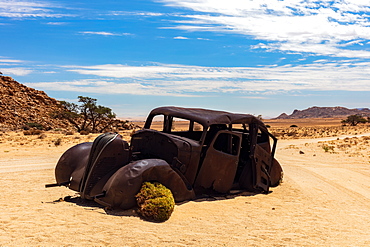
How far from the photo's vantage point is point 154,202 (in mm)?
6867

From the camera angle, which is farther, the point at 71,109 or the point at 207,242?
the point at 71,109

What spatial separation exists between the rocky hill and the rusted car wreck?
38704mm

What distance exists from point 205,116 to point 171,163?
132 centimetres

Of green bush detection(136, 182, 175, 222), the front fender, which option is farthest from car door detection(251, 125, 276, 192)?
green bush detection(136, 182, 175, 222)

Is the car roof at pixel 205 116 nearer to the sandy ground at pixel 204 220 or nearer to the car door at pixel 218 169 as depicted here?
the car door at pixel 218 169

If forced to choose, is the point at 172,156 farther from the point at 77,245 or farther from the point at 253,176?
the point at 77,245

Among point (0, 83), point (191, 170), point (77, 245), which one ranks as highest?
point (0, 83)

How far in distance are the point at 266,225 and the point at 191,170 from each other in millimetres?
1985

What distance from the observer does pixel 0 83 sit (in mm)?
57969

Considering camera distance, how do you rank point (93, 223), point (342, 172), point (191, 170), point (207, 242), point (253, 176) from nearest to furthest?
point (207, 242), point (93, 223), point (191, 170), point (253, 176), point (342, 172)

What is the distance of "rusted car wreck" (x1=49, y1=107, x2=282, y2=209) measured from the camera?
24.0 feet

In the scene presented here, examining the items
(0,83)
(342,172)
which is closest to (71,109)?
(0,83)

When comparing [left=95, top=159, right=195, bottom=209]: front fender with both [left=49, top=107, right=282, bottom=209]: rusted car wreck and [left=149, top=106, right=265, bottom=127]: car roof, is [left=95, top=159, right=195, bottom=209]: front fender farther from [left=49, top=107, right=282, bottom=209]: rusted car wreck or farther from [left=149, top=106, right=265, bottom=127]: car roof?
[left=149, top=106, right=265, bottom=127]: car roof

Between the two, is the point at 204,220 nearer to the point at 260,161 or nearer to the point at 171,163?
the point at 171,163
